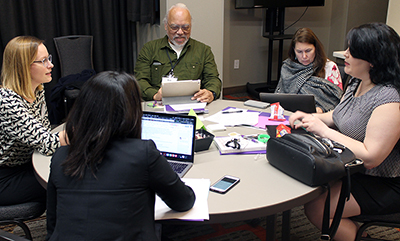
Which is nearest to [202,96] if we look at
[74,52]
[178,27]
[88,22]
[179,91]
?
[179,91]

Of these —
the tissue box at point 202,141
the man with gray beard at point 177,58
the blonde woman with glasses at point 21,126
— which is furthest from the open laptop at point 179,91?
the blonde woman with glasses at point 21,126

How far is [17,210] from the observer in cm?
151

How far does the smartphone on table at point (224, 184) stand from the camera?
1.25 metres

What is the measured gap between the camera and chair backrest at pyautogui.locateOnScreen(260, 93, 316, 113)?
6.95 ft

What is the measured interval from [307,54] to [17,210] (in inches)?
85.1

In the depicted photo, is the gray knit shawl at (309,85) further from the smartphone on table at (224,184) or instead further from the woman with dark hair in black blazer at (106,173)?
the woman with dark hair in black blazer at (106,173)

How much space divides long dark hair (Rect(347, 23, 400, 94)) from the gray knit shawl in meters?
0.97

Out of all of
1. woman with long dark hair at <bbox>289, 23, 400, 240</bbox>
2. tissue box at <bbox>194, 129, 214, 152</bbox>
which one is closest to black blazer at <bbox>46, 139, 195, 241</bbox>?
tissue box at <bbox>194, 129, 214, 152</bbox>

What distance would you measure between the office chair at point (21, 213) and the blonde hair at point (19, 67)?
51 centimetres

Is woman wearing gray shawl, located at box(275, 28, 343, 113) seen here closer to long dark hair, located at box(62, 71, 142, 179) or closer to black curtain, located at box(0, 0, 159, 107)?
long dark hair, located at box(62, 71, 142, 179)

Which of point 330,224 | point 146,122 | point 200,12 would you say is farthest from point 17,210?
point 200,12

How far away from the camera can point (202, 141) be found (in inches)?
62.1

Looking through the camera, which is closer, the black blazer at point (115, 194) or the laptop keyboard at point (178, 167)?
the black blazer at point (115, 194)

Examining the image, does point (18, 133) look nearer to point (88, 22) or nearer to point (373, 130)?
point (373, 130)
